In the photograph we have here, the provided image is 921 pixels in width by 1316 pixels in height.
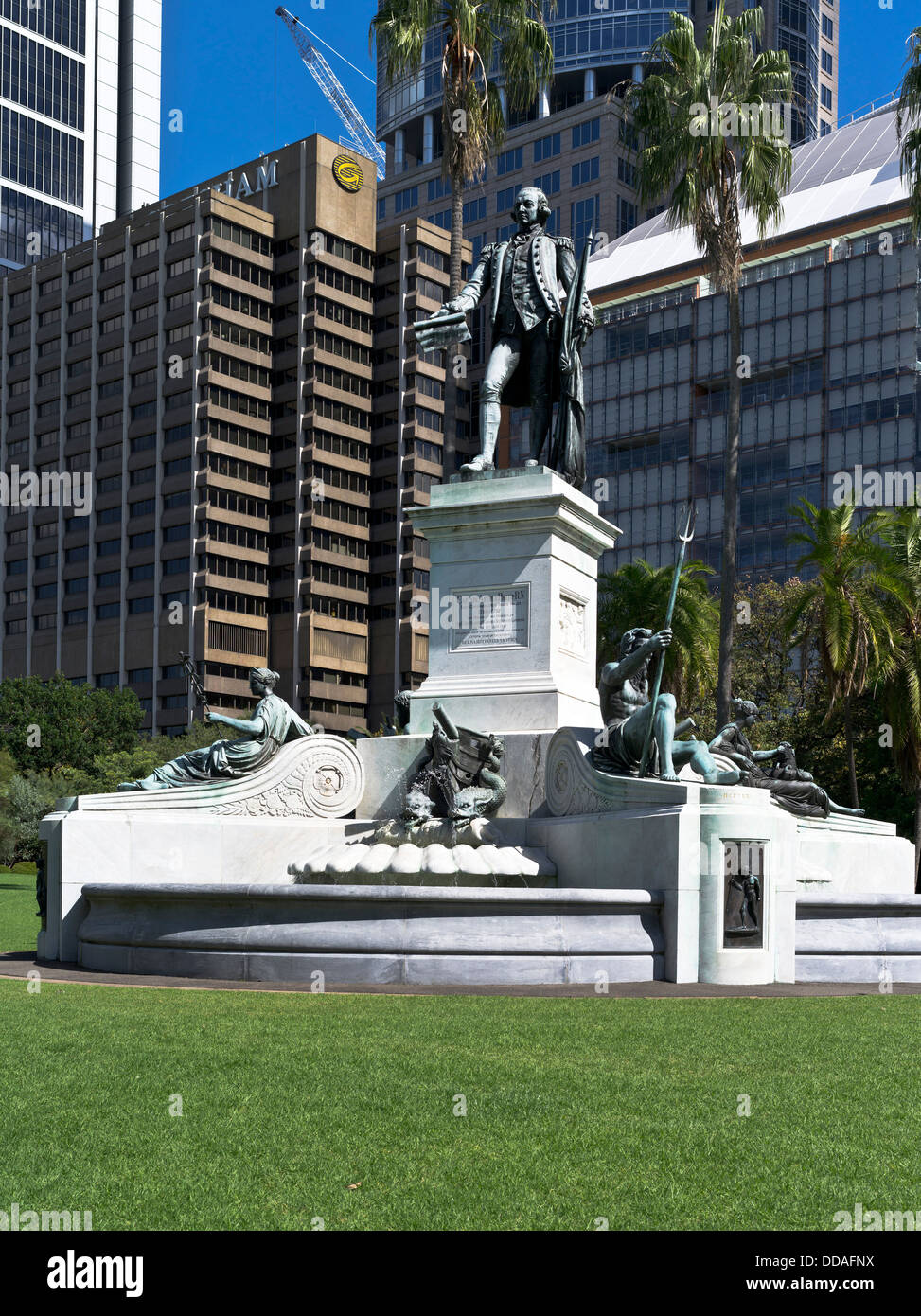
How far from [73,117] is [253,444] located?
8180 centimetres

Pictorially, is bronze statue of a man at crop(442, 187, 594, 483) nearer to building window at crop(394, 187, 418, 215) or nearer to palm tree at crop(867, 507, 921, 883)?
palm tree at crop(867, 507, 921, 883)


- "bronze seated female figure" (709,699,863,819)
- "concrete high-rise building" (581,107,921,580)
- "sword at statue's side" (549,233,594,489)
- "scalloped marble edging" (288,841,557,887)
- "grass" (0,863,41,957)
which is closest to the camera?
"scalloped marble edging" (288,841,557,887)

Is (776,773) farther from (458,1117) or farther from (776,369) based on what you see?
(776,369)

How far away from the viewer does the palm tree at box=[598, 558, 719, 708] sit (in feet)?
126

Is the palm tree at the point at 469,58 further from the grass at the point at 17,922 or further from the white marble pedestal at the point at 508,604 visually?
the white marble pedestal at the point at 508,604

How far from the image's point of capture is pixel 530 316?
17531mm

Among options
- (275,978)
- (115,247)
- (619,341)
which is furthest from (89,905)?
(115,247)

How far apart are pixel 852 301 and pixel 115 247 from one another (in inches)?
2456

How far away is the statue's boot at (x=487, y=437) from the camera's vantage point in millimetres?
16875

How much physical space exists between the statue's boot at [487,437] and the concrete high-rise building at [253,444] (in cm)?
9661

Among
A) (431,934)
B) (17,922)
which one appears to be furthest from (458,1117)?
(17,922)

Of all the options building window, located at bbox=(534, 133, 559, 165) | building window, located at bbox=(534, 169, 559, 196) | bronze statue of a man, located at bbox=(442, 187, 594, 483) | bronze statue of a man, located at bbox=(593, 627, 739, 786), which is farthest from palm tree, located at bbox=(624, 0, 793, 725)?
building window, located at bbox=(534, 133, 559, 165)

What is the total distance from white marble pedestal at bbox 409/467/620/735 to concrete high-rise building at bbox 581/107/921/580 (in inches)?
3102
